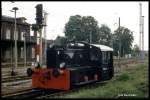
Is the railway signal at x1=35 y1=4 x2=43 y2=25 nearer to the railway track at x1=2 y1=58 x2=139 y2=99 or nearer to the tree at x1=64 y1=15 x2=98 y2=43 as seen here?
the railway track at x1=2 y1=58 x2=139 y2=99

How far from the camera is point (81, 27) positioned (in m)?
88.9

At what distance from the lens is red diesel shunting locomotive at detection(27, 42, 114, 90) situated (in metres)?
16.1

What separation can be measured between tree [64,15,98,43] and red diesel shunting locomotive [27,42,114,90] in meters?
63.3

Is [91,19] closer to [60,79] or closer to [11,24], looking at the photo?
[11,24]

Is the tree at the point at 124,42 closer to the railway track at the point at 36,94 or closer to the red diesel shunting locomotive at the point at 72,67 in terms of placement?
the red diesel shunting locomotive at the point at 72,67

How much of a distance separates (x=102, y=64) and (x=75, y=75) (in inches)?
117

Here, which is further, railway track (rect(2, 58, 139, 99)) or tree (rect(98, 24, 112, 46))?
tree (rect(98, 24, 112, 46))

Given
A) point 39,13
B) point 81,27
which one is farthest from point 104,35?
point 39,13

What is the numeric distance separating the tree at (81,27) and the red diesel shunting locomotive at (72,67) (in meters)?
63.3

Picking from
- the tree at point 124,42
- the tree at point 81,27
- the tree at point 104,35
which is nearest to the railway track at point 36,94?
the tree at point 124,42

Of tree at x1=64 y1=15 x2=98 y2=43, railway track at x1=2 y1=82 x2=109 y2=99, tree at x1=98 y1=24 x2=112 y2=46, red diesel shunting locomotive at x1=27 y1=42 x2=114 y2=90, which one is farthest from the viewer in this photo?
tree at x1=98 y1=24 x2=112 y2=46

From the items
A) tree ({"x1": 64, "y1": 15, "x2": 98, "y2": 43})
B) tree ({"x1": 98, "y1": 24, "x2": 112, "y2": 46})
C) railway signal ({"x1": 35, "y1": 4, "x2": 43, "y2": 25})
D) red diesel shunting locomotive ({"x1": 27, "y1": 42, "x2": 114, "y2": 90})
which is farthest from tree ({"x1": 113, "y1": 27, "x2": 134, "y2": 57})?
railway signal ({"x1": 35, "y1": 4, "x2": 43, "y2": 25})

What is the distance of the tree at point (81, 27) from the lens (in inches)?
3322

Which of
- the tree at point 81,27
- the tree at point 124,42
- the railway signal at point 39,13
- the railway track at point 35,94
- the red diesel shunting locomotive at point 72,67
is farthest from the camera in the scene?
the tree at point 81,27
